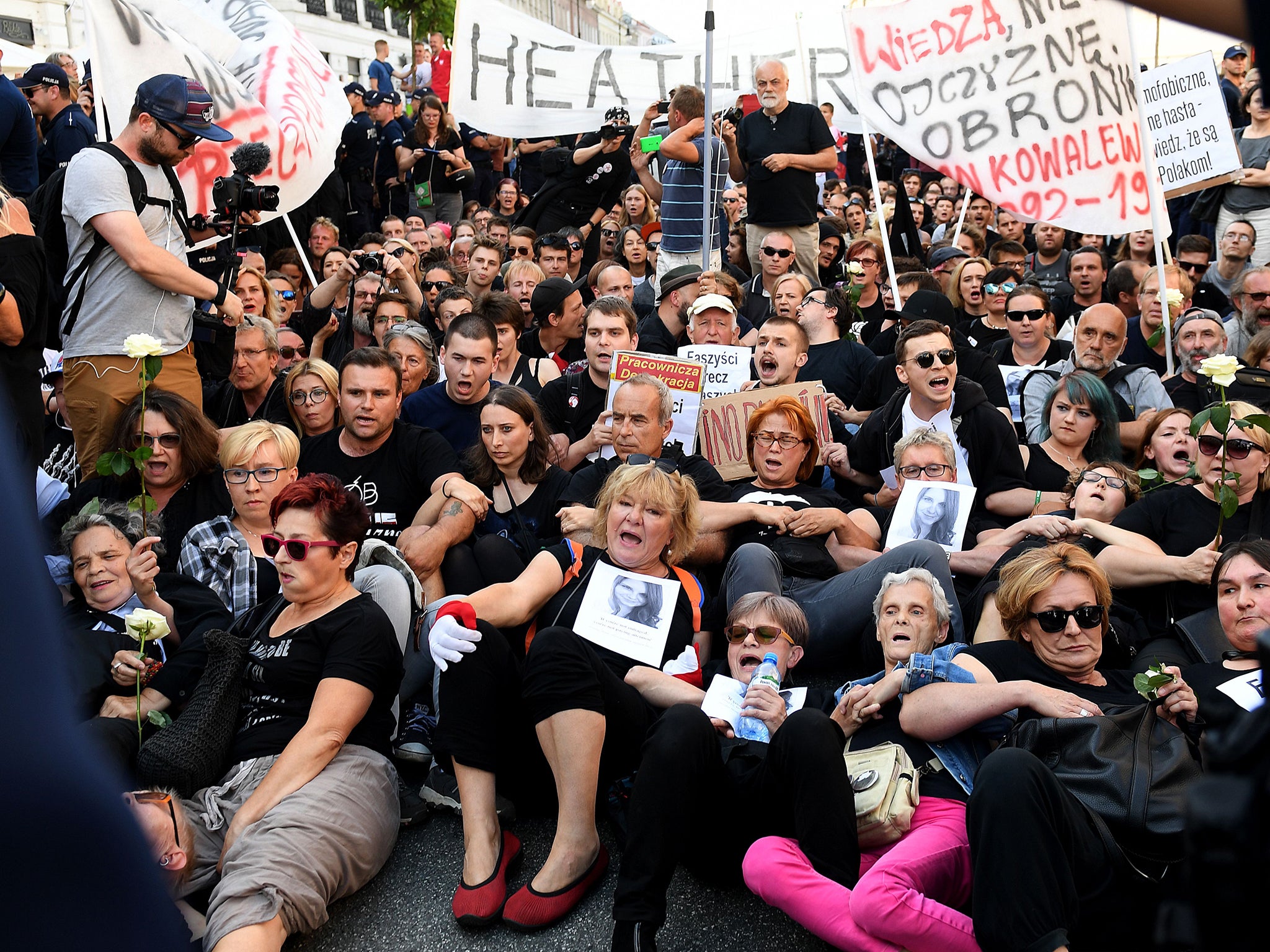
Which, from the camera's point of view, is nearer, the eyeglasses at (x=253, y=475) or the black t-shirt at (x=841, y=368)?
the eyeglasses at (x=253, y=475)

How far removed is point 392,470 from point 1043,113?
4.51 m

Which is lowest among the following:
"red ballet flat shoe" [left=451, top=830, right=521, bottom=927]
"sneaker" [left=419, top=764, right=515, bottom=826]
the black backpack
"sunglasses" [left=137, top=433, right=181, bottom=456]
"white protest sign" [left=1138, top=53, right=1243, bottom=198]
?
"red ballet flat shoe" [left=451, top=830, right=521, bottom=927]

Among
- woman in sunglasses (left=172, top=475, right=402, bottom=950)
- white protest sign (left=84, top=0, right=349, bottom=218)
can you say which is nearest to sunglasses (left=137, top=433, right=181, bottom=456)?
woman in sunglasses (left=172, top=475, right=402, bottom=950)

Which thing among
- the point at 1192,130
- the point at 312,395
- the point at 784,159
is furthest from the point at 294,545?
the point at 1192,130

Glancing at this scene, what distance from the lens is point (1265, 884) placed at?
82 cm

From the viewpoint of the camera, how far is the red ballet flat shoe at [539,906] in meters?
3.35

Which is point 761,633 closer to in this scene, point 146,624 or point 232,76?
point 146,624

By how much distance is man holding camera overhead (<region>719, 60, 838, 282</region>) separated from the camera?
869 centimetres

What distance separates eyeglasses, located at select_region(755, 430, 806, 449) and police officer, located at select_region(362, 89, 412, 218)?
9403mm

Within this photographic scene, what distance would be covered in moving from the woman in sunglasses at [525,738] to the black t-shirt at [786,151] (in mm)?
5462

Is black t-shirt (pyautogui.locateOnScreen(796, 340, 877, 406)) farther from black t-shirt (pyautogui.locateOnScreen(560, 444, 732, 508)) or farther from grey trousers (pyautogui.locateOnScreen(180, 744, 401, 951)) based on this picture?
grey trousers (pyautogui.locateOnScreen(180, 744, 401, 951))

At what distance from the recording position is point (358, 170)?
13297mm

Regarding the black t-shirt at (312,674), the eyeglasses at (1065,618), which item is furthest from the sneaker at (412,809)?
the eyeglasses at (1065,618)

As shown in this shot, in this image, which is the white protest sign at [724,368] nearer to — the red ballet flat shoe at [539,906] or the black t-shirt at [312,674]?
the black t-shirt at [312,674]
